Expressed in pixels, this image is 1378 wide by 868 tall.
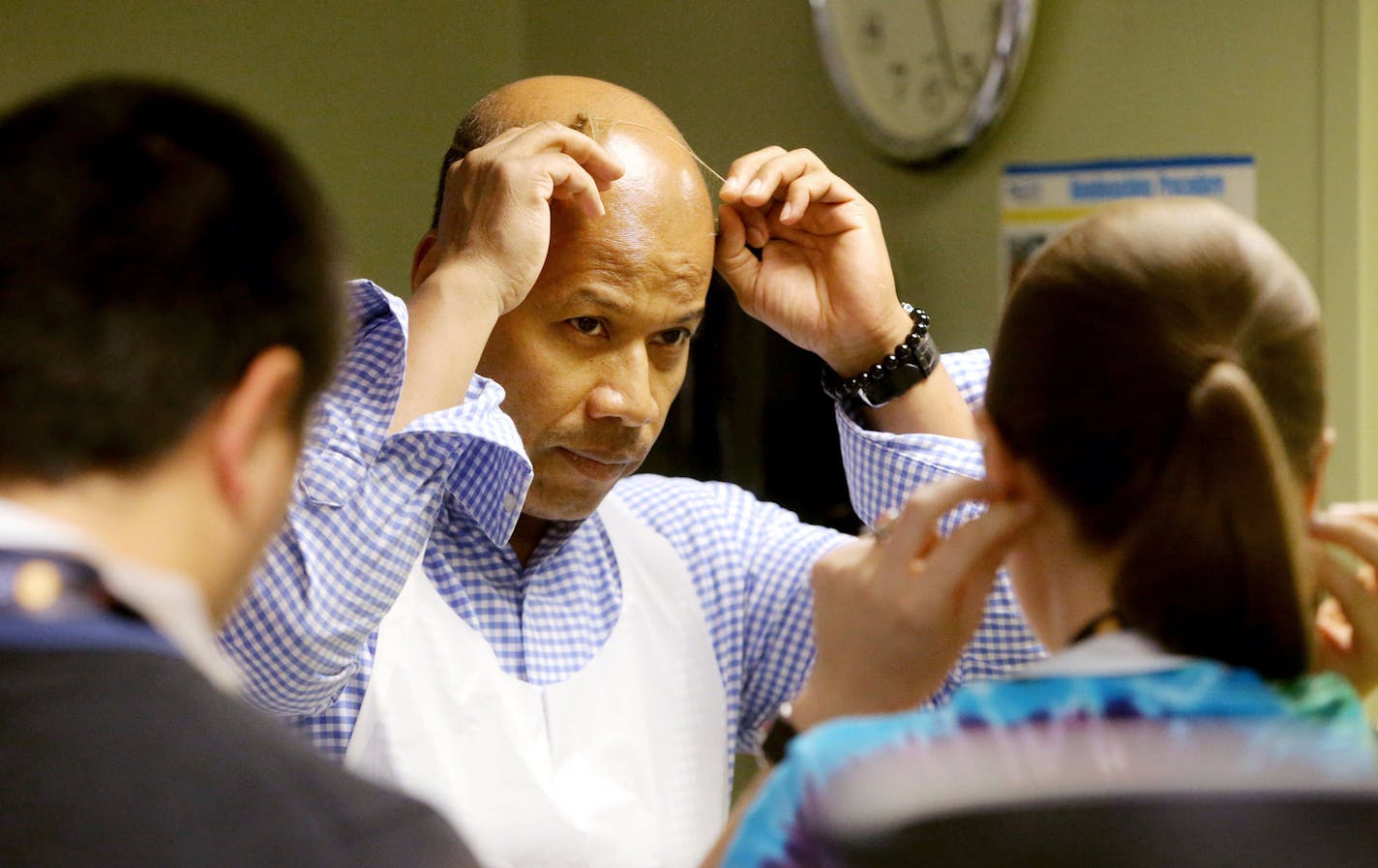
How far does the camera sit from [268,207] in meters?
0.71

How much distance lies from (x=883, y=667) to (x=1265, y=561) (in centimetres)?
27

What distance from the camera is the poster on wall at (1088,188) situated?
233 cm

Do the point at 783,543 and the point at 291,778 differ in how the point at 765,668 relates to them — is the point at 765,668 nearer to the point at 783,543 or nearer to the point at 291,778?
the point at 783,543

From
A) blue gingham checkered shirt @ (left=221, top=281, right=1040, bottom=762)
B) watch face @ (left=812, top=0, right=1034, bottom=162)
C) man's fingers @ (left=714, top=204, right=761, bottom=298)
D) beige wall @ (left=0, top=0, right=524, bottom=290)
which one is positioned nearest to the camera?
blue gingham checkered shirt @ (left=221, top=281, right=1040, bottom=762)

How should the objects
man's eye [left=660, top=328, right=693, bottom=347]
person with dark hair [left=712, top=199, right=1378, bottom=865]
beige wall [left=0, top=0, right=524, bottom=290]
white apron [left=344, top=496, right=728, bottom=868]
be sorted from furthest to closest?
beige wall [left=0, top=0, right=524, bottom=290]
man's eye [left=660, top=328, right=693, bottom=347]
white apron [left=344, top=496, right=728, bottom=868]
person with dark hair [left=712, top=199, right=1378, bottom=865]

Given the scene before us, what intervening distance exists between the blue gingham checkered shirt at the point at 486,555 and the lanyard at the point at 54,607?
49 cm

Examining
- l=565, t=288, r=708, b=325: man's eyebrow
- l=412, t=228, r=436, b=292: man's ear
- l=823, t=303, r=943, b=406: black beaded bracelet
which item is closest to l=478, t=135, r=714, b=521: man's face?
l=565, t=288, r=708, b=325: man's eyebrow

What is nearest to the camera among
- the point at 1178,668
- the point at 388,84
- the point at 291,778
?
the point at 291,778

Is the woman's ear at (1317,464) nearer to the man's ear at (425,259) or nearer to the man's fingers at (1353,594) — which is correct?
the man's fingers at (1353,594)

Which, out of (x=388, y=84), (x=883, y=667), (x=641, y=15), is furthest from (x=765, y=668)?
(x=388, y=84)

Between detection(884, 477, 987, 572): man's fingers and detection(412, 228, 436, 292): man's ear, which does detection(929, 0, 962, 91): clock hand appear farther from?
detection(884, 477, 987, 572): man's fingers

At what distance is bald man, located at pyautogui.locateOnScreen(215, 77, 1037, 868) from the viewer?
3.89ft

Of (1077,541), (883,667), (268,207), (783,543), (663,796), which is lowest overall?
(663,796)

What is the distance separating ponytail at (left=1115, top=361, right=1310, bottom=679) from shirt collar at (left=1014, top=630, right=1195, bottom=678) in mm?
13
